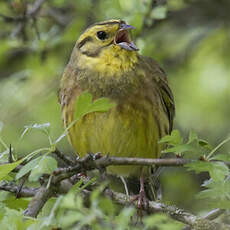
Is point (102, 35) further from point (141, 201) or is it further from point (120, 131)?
point (141, 201)

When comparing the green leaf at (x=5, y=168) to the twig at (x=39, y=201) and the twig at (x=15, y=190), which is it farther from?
the twig at (x=15, y=190)

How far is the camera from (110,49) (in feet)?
13.4

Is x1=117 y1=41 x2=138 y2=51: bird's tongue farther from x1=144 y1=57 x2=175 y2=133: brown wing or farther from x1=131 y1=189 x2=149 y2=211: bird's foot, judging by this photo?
x1=131 y1=189 x2=149 y2=211: bird's foot

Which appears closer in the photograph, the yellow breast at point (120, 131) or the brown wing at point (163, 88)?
the yellow breast at point (120, 131)

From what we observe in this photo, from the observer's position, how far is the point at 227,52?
20.4 ft

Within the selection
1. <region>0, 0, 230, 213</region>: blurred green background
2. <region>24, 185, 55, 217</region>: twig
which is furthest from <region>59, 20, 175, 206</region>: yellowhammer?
<region>24, 185, 55, 217</region>: twig

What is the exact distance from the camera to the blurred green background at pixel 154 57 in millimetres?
5578

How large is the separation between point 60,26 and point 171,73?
1359mm

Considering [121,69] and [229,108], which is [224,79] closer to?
[229,108]

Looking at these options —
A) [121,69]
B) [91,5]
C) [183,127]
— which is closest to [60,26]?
[91,5]

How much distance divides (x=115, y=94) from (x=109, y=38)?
43 cm

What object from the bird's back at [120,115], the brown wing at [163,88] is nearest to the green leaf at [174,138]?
the bird's back at [120,115]

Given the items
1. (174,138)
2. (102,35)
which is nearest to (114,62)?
(102,35)

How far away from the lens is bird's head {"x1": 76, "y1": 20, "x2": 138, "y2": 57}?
407cm
